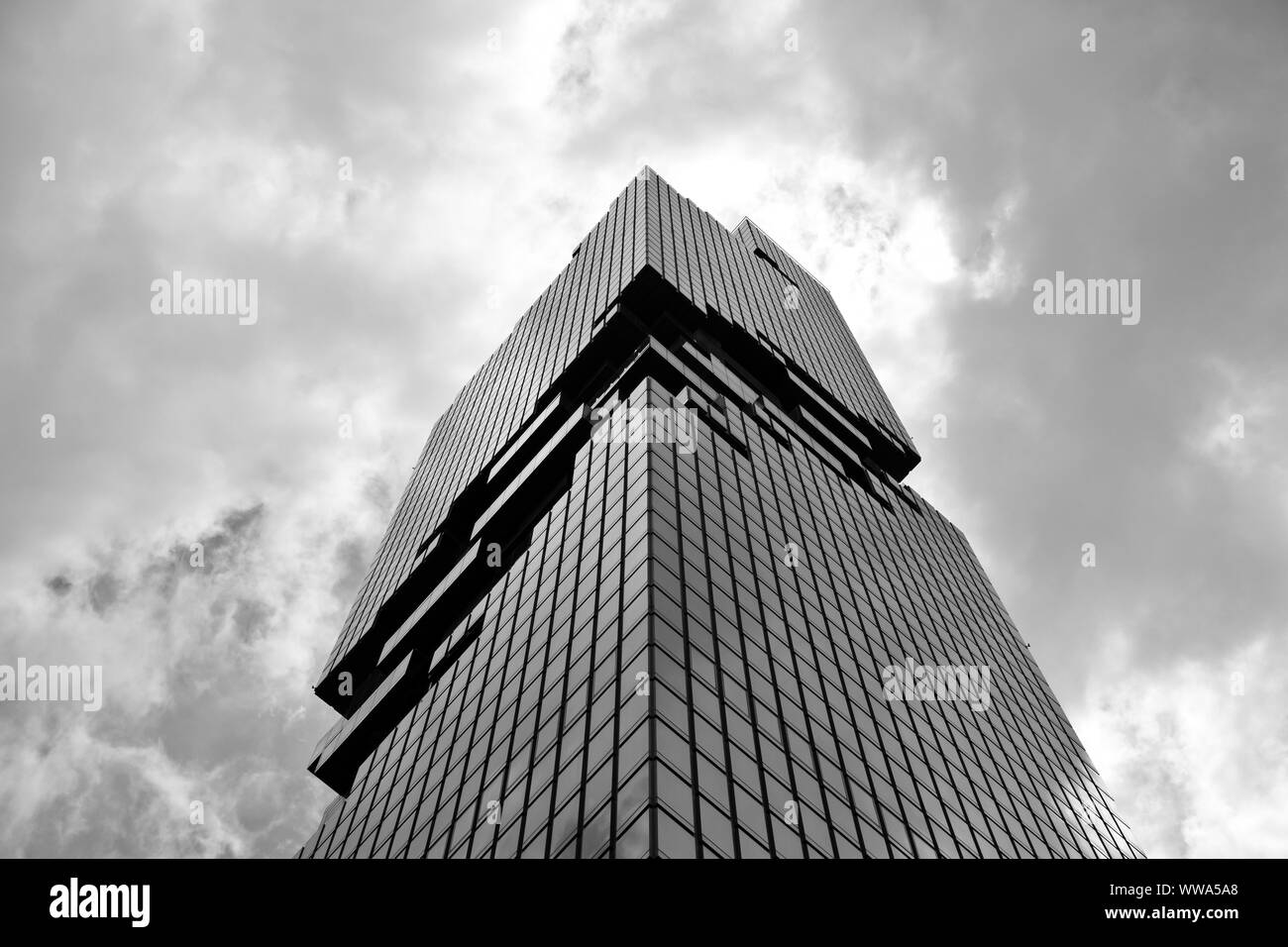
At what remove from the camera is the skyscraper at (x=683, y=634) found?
1078 inches

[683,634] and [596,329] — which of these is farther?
[596,329]

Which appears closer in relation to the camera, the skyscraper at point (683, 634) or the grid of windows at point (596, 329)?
the skyscraper at point (683, 634)

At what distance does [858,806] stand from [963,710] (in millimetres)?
18210

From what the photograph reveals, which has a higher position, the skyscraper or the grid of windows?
the grid of windows

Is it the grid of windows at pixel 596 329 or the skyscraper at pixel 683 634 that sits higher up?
the grid of windows at pixel 596 329

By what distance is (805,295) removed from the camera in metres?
100

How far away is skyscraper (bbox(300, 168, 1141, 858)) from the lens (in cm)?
2739

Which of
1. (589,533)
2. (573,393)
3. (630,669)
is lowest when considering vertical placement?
(630,669)

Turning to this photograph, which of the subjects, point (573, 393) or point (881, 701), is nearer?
point (881, 701)

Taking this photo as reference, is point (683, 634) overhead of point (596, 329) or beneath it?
beneath

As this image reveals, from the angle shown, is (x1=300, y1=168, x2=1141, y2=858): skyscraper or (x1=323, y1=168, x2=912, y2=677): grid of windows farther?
(x1=323, y1=168, x2=912, y2=677): grid of windows

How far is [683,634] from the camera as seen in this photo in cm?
3064
